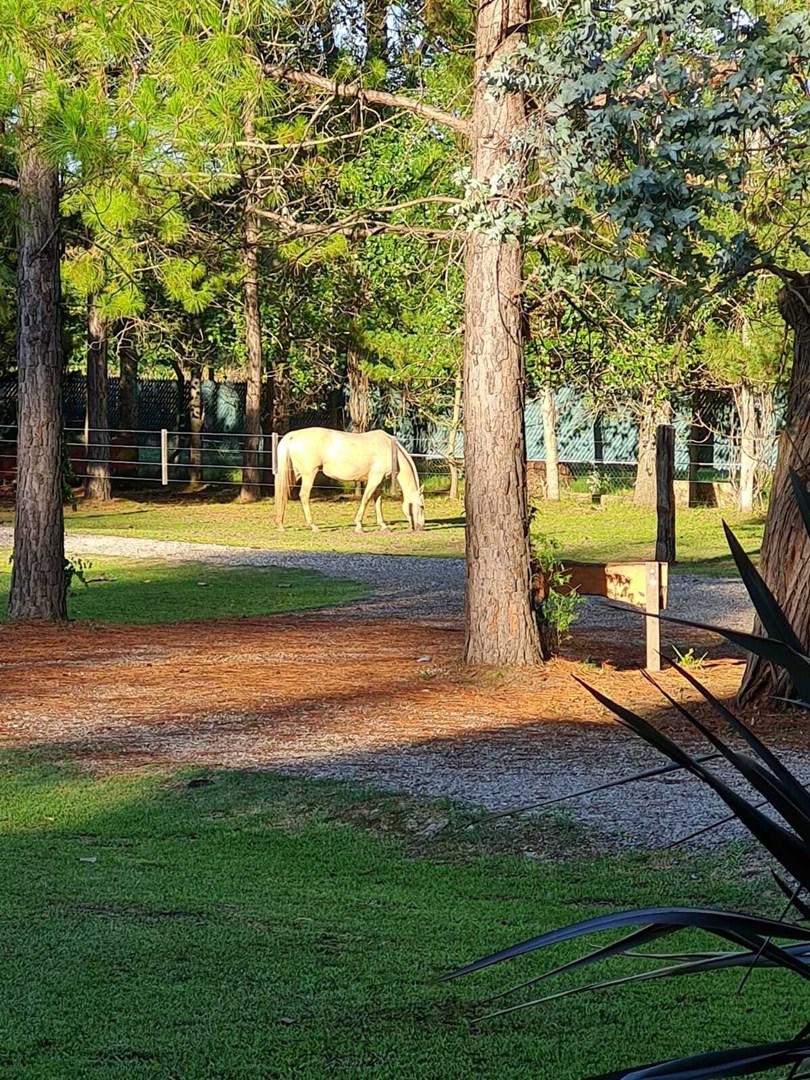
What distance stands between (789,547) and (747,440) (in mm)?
17785

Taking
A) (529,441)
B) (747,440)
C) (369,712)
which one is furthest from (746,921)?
(529,441)

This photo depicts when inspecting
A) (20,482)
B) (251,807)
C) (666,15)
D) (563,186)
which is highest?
(666,15)

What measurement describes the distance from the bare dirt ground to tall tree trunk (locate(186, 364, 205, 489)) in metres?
21.7

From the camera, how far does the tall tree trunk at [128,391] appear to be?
34094 millimetres

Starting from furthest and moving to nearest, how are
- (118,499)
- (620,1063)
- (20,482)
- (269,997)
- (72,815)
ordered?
(118,499), (20,482), (72,815), (269,997), (620,1063)

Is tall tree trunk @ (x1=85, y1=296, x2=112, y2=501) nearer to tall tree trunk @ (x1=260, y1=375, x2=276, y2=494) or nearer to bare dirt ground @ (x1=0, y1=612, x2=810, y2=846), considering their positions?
tall tree trunk @ (x1=260, y1=375, x2=276, y2=494)

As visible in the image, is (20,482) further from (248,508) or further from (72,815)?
(248,508)

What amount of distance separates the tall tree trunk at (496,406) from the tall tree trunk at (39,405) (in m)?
4.16

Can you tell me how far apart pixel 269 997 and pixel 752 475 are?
940 inches

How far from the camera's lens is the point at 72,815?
7109 millimetres

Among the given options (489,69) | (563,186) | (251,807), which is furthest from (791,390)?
(251,807)

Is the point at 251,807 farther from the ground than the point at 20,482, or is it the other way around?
the point at 20,482

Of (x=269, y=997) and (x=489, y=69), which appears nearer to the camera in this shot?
(x=269, y=997)

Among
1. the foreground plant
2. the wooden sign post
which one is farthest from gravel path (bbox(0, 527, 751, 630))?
the foreground plant
